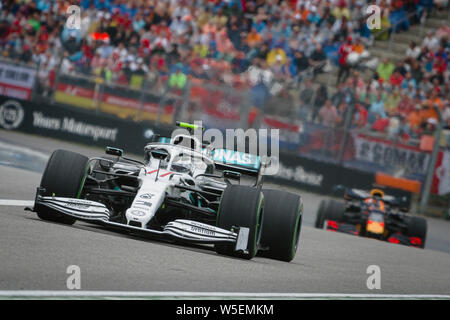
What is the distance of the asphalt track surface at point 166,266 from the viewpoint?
5.64 metres

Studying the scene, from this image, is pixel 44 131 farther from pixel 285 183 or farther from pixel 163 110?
pixel 285 183

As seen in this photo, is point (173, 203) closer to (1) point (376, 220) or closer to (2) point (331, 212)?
A: (2) point (331, 212)

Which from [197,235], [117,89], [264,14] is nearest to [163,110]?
[117,89]

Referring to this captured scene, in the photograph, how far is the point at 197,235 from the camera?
799cm

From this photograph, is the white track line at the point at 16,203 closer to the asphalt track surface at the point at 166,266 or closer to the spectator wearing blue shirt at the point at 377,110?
the asphalt track surface at the point at 166,266

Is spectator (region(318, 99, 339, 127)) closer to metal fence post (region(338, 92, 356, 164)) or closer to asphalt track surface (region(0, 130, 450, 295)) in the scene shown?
metal fence post (region(338, 92, 356, 164))

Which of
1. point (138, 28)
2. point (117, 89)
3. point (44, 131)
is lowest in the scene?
point (44, 131)

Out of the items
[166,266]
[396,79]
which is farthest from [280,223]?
[396,79]

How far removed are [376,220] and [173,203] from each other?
23.9ft

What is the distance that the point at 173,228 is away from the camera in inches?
316

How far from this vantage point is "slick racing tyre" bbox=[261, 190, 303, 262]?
883cm

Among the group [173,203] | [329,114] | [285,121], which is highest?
[329,114]

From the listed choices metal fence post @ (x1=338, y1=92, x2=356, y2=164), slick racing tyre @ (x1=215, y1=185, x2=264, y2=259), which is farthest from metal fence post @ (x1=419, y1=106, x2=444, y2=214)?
slick racing tyre @ (x1=215, y1=185, x2=264, y2=259)
